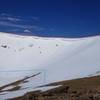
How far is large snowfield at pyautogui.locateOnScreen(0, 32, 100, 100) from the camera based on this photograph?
90406mm

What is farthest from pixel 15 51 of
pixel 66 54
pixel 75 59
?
pixel 75 59

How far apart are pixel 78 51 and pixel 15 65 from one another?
93.8 ft

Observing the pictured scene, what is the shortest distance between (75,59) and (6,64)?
128ft

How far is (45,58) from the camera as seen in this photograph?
136125 millimetres

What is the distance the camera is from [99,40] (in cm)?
12769

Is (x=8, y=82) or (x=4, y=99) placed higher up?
(x=8, y=82)

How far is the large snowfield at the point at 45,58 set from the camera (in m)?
90.4

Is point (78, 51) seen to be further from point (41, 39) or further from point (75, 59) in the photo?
point (41, 39)

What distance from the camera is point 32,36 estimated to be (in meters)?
170

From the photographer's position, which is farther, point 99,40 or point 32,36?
point 32,36

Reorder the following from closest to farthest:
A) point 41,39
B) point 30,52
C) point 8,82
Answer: point 8,82 → point 30,52 → point 41,39

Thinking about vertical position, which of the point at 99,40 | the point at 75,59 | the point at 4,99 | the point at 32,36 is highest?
the point at 32,36

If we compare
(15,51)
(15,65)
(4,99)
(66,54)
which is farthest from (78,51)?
(4,99)

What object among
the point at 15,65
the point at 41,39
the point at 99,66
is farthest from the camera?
the point at 41,39
